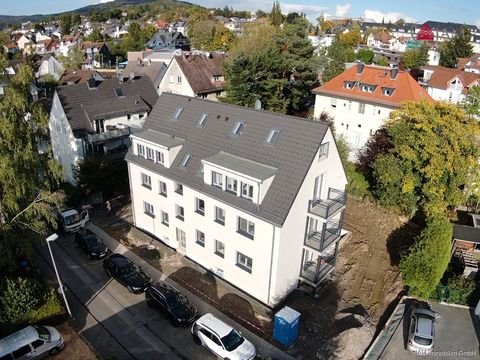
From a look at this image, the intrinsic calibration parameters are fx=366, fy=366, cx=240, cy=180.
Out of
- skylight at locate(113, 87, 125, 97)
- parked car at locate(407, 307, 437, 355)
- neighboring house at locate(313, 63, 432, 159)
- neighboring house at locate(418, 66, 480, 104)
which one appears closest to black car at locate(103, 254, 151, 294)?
parked car at locate(407, 307, 437, 355)

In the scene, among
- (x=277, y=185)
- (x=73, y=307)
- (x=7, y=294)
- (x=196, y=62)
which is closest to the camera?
(x=7, y=294)

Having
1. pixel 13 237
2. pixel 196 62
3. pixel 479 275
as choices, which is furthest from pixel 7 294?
pixel 196 62

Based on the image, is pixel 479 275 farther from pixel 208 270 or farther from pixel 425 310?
pixel 208 270

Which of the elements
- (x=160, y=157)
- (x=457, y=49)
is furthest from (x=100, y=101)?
(x=457, y=49)

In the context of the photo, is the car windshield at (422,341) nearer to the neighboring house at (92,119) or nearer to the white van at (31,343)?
the white van at (31,343)

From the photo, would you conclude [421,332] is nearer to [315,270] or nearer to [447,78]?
[315,270]

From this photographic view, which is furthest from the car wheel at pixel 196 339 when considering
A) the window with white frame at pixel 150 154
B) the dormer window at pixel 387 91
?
the dormer window at pixel 387 91

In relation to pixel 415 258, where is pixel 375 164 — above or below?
above
